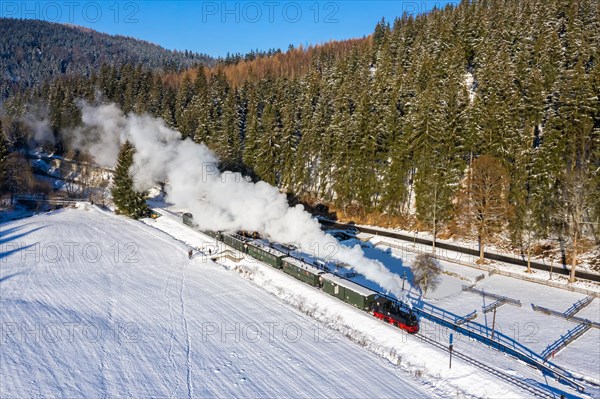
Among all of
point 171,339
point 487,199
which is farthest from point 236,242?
point 487,199

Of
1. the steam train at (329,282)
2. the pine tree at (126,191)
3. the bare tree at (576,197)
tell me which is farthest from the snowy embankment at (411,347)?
the pine tree at (126,191)

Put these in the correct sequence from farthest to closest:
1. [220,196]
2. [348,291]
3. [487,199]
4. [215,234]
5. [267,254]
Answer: [215,234] < [220,196] < [487,199] < [267,254] < [348,291]

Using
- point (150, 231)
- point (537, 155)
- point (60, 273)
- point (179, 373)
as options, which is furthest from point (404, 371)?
point (150, 231)

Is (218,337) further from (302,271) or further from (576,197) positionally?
(576,197)

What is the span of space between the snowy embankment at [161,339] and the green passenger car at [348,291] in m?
2.85

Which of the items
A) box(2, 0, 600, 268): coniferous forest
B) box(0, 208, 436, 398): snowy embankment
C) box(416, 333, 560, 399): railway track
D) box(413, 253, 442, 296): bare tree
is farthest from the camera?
box(2, 0, 600, 268): coniferous forest

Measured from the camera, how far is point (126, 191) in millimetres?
52281

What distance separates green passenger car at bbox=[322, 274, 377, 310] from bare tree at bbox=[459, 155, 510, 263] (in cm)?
1726

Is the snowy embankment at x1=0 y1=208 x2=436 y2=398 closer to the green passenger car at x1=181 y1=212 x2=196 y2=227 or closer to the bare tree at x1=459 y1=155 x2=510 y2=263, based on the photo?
the green passenger car at x1=181 y1=212 x2=196 y2=227

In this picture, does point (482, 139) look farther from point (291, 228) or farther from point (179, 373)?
point (179, 373)

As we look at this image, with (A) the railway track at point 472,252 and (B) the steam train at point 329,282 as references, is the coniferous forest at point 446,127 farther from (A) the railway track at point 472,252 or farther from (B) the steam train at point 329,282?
(B) the steam train at point 329,282

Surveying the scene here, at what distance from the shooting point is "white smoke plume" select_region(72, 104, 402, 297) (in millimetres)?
31938

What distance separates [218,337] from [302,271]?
927 centimetres

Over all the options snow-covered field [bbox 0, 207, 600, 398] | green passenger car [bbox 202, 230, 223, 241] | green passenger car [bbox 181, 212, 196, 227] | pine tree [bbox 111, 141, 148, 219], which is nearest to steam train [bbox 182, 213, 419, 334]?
green passenger car [bbox 202, 230, 223, 241]
